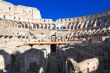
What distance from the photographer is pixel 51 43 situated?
46.8 meters

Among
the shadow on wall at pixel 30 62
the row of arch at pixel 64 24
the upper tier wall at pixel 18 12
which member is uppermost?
the upper tier wall at pixel 18 12

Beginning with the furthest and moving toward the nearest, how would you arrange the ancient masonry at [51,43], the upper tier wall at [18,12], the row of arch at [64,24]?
the upper tier wall at [18,12] < the row of arch at [64,24] < the ancient masonry at [51,43]

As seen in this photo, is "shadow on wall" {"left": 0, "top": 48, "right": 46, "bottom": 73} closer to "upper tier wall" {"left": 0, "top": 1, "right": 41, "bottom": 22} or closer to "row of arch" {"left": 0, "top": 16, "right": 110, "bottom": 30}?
"row of arch" {"left": 0, "top": 16, "right": 110, "bottom": 30}

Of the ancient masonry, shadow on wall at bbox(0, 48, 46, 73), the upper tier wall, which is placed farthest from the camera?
the upper tier wall

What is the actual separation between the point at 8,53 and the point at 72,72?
1295cm

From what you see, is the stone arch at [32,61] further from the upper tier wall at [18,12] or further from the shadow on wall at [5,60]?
the upper tier wall at [18,12]

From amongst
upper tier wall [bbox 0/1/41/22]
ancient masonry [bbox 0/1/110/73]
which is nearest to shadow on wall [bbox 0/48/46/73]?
ancient masonry [bbox 0/1/110/73]

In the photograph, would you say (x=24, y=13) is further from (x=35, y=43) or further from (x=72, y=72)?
(x=72, y=72)

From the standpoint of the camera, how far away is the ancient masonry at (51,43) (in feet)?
68.8

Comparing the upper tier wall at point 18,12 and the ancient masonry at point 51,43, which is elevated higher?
the upper tier wall at point 18,12

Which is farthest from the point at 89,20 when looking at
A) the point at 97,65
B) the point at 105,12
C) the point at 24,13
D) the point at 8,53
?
the point at 97,65

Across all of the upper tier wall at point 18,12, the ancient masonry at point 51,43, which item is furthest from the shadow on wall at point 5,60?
the upper tier wall at point 18,12

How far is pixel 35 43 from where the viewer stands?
146 ft

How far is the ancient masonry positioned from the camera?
20972 mm
